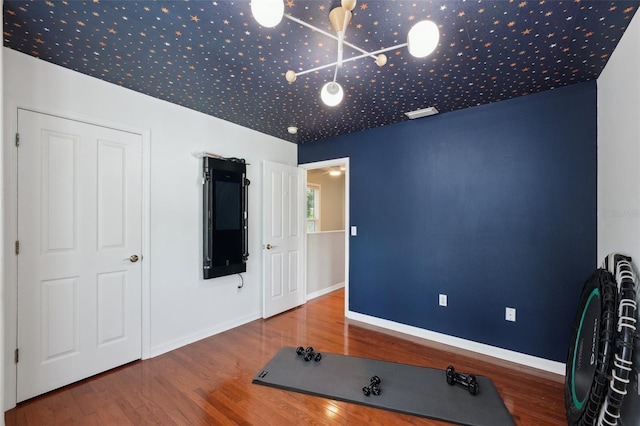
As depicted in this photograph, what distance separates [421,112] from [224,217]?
243 cm

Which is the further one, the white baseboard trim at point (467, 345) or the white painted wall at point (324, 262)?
the white painted wall at point (324, 262)

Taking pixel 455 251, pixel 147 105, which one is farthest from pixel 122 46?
pixel 455 251

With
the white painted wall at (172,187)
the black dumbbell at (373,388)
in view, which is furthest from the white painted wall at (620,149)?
the white painted wall at (172,187)

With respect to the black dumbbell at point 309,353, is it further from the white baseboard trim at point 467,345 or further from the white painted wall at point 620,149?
the white painted wall at point 620,149

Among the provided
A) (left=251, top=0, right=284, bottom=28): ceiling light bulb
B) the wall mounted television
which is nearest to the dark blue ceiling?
(left=251, top=0, right=284, bottom=28): ceiling light bulb

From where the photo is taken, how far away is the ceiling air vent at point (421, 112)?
2902 millimetres

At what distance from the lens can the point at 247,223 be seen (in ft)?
11.5

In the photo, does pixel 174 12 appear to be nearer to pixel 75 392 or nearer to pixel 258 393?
pixel 258 393

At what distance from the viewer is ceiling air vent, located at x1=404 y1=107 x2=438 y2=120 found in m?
2.90

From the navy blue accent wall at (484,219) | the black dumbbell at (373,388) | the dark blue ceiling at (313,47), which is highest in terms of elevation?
the dark blue ceiling at (313,47)

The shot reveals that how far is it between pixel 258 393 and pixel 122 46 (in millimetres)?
2597

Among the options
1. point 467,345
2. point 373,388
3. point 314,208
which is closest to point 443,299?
point 467,345

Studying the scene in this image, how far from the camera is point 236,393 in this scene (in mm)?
2115

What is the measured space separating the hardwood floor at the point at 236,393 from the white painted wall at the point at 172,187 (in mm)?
265
